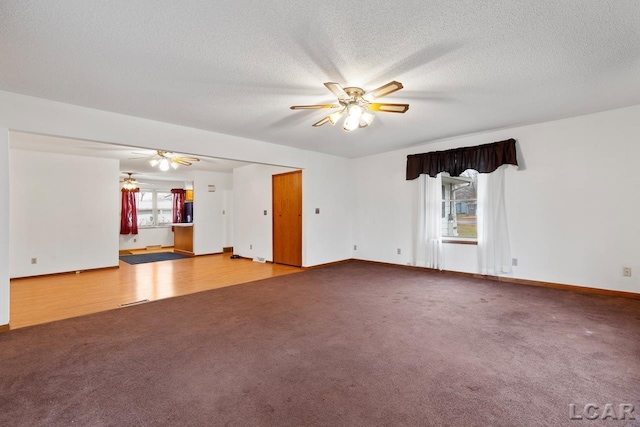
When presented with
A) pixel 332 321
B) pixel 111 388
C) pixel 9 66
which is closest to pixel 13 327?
pixel 111 388

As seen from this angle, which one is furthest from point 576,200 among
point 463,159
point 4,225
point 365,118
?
point 4,225

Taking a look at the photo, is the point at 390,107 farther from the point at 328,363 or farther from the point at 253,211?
the point at 253,211

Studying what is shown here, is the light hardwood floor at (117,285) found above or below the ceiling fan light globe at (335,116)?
below

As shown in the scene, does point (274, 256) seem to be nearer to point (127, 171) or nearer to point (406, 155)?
point (406, 155)

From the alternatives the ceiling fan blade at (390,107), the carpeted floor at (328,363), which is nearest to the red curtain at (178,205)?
the carpeted floor at (328,363)

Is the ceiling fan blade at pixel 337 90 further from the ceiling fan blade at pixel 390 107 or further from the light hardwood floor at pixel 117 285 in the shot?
the light hardwood floor at pixel 117 285

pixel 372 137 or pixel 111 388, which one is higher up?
pixel 372 137

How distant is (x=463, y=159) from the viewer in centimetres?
494

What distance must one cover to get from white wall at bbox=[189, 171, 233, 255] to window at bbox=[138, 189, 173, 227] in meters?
2.85

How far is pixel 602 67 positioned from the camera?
261 cm

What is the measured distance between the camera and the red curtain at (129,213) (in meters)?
8.95

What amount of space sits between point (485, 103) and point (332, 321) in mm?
3118

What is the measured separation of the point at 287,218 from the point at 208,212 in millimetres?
2969

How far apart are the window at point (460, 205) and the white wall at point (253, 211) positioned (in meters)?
3.42
